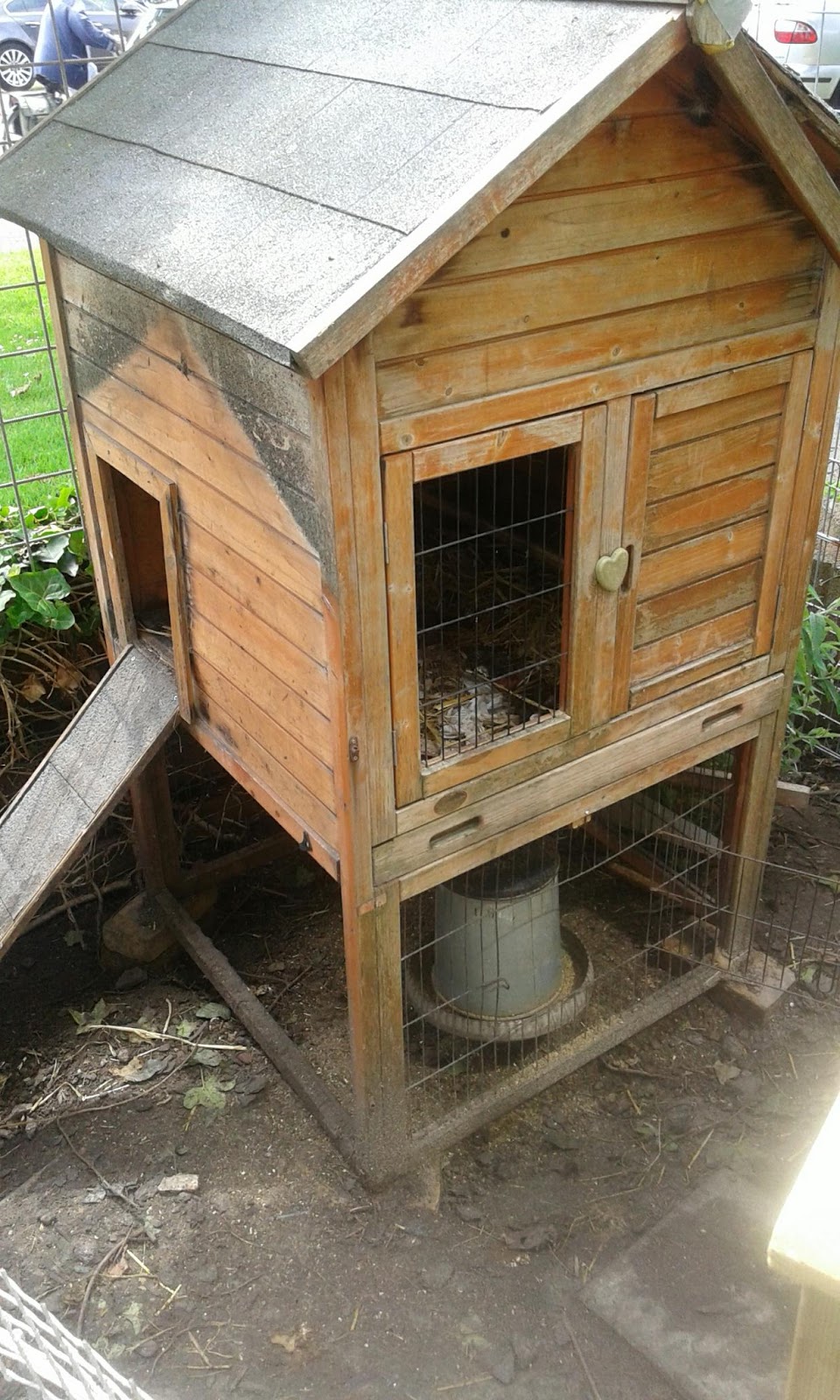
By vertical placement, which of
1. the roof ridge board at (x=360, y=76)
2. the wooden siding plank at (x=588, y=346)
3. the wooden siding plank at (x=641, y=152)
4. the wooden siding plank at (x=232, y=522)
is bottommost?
the wooden siding plank at (x=232, y=522)

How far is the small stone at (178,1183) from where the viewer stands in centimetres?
335

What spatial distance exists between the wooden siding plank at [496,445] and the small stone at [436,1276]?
2.02 meters

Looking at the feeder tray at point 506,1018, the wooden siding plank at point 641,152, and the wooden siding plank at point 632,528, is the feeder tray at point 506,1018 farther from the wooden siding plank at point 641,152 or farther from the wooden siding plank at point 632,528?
the wooden siding plank at point 641,152

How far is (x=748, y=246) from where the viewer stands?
2723 mm

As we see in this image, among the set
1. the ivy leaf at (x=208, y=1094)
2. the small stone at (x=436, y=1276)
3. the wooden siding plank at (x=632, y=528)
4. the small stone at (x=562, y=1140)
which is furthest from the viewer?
the ivy leaf at (x=208, y=1094)

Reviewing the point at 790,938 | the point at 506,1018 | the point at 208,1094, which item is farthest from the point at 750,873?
the point at 208,1094

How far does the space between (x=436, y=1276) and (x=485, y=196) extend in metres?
2.57

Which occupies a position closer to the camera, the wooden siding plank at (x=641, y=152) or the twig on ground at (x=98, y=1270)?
the wooden siding plank at (x=641, y=152)

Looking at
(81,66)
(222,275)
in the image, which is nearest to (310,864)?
(222,275)

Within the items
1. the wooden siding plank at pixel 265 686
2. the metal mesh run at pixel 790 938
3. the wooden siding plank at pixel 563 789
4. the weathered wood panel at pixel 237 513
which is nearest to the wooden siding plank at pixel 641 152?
the weathered wood panel at pixel 237 513

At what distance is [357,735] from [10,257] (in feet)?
15.7

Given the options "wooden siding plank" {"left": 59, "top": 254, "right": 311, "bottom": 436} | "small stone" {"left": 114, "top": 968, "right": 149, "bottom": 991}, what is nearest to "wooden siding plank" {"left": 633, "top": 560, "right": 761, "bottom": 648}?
"wooden siding plank" {"left": 59, "top": 254, "right": 311, "bottom": 436}

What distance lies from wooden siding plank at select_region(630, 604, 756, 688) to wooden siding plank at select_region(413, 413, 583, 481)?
0.70 m

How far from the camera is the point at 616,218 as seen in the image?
247 centimetres
